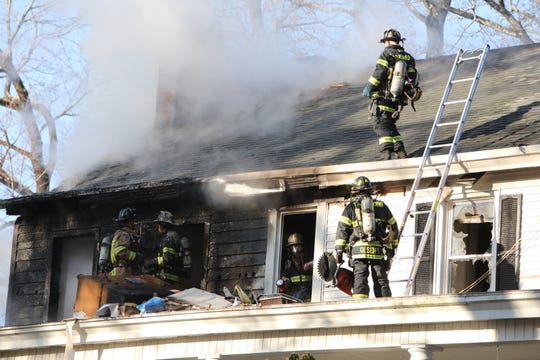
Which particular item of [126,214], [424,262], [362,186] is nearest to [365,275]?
[362,186]

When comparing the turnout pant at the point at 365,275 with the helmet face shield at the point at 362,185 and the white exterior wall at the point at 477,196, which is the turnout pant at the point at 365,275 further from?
the helmet face shield at the point at 362,185

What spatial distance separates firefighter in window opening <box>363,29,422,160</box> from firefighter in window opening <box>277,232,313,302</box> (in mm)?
1551

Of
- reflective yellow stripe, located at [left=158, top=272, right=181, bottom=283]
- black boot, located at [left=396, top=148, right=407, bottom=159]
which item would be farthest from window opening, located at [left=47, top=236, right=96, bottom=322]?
black boot, located at [left=396, top=148, right=407, bottom=159]

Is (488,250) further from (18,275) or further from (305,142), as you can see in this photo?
(18,275)

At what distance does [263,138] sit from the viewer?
17922 mm

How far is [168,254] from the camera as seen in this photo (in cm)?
1602

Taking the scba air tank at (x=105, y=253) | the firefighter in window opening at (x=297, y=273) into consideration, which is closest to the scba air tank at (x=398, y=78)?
the firefighter in window opening at (x=297, y=273)

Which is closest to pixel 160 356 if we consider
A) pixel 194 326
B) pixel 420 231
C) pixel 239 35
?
pixel 194 326

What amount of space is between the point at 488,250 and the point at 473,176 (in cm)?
82

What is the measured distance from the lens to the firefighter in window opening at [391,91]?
15.1 meters

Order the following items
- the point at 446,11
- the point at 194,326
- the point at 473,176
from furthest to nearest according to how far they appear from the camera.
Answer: the point at 446,11
the point at 473,176
the point at 194,326

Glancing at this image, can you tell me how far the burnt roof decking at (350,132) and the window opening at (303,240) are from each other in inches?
28.1

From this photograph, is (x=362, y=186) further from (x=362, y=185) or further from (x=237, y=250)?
(x=237, y=250)

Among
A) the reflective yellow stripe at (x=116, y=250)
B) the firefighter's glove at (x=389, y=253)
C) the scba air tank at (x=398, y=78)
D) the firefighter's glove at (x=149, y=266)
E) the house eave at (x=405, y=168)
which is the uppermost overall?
the scba air tank at (x=398, y=78)
